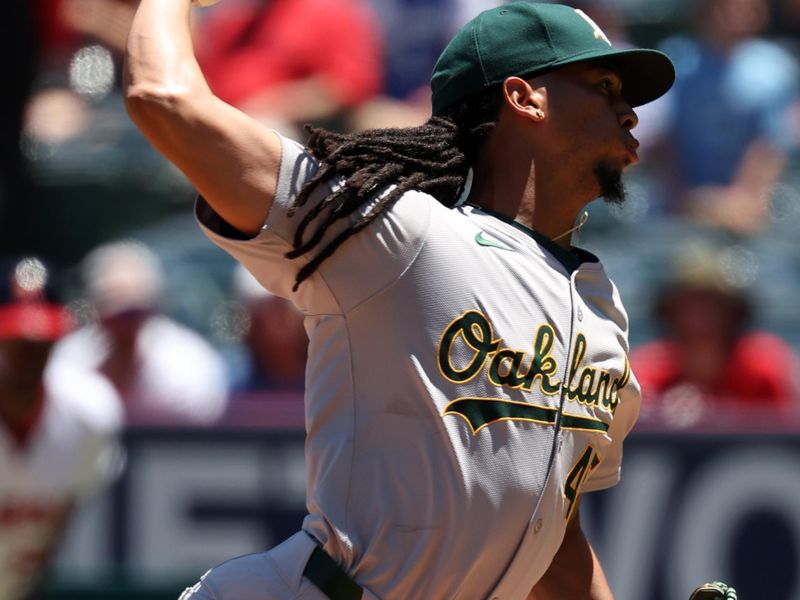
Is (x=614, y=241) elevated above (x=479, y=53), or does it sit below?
below

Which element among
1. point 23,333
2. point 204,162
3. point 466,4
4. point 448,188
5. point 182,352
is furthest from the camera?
point 466,4

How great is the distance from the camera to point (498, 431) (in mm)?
2572

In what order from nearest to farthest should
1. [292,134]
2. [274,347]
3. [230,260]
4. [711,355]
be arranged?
1. [711,355]
2. [274,347]
3. [292,134]
4. [230,260]

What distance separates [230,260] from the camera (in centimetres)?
766

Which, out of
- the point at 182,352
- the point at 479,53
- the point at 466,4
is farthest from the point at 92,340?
the point at 479,53

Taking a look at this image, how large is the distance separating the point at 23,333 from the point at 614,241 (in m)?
3.27

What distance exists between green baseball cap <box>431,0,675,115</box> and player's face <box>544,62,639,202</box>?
54mm

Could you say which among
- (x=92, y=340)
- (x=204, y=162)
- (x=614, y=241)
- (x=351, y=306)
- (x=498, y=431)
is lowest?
(x=92, y=340)

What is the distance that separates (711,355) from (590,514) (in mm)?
937

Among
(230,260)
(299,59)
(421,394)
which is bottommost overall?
(230,260)

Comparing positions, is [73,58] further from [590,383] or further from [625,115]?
[590,383]

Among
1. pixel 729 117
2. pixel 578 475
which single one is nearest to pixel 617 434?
pixel 578 475

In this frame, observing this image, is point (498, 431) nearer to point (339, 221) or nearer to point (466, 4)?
point (339, 221)

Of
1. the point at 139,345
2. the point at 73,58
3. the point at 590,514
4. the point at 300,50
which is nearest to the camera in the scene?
the point at 590,514
